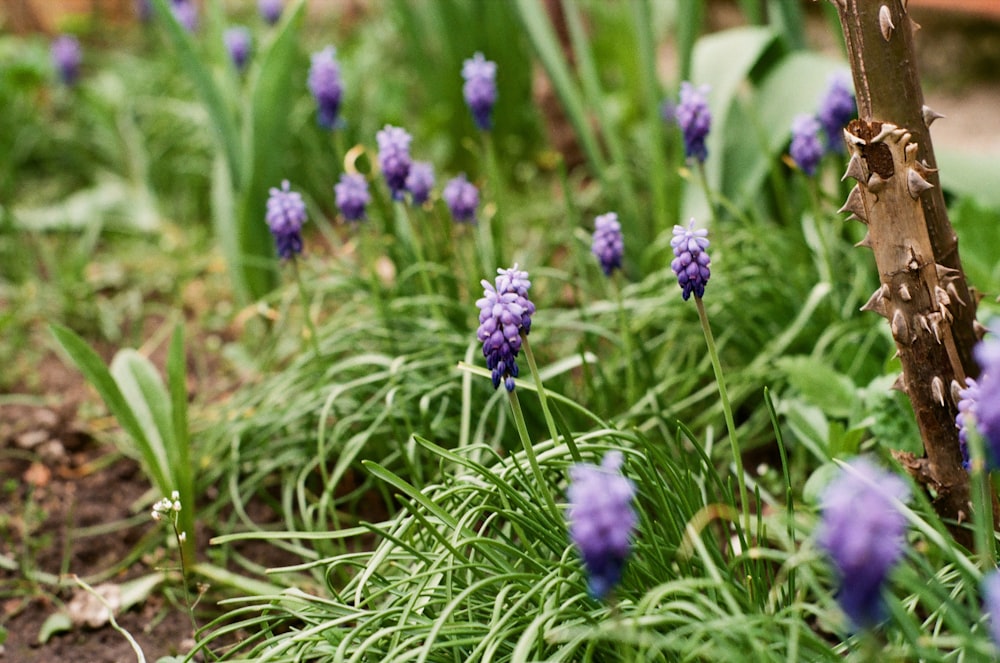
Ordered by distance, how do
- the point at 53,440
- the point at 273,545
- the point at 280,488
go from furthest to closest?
1. the point at 53,440
2. the point at 280,488
3. the point at 273,545

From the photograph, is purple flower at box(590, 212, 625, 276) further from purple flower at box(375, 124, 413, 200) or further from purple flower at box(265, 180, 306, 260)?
purple flower at box(265, 180, 306, 260)

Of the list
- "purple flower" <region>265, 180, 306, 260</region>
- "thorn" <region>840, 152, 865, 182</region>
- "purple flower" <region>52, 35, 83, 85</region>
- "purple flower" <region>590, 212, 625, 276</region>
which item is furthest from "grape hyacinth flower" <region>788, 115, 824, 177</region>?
"purple flower" <region>52, 35, 83, 85</region>

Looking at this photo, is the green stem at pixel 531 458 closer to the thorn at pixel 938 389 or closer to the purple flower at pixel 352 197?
the thorn at pixel 938 389

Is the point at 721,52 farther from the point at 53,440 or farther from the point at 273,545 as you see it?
the point at 53,440

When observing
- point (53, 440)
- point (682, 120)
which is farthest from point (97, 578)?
point (682, 120)

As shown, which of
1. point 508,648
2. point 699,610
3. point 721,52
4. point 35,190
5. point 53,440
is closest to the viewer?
point 699,610

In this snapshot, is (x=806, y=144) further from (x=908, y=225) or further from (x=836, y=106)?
(x=908, y=225)
